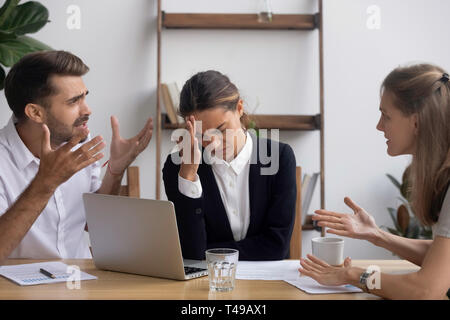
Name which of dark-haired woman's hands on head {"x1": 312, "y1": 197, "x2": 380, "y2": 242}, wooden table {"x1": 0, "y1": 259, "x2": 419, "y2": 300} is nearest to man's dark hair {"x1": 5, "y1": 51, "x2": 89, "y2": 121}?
wooden table {"x1": 0, "y1": 259, "x2": 419, "y2": 300}

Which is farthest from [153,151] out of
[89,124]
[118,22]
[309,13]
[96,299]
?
[96,299]

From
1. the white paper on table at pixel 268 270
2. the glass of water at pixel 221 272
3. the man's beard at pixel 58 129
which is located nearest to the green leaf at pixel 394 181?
the white paper on table at pixel 268 270

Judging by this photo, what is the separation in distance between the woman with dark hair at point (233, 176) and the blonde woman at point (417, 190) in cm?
37

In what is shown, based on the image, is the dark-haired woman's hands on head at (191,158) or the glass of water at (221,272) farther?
the dark-haired woman's hands on head at (191,158)

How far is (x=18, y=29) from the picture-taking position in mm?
2768

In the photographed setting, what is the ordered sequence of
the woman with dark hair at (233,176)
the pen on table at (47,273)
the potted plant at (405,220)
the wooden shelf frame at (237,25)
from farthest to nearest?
the wooden shelf frame at (237,25)
the potted plant at (405,220)
the woman with dark hair at (233,176)
the pen on table at (47,273)

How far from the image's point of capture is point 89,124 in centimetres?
312

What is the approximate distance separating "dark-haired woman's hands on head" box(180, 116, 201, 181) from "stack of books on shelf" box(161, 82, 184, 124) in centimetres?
140

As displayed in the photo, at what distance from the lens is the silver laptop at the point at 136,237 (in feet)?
4.14

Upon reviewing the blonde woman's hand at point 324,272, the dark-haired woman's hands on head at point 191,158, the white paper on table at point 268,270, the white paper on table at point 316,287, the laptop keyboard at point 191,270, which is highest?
the dark-haired woman's hands on head at point 191,158

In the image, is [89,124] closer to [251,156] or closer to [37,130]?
[37,130]

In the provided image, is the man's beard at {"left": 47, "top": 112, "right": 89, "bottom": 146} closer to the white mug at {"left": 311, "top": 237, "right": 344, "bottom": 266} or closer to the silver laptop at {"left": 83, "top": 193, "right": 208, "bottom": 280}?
the silver laptop at {"left": 83, "top": 193, "right": 208, "bottom": 280}

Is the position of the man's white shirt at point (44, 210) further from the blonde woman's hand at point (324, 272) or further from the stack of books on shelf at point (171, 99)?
the stack of books on shelf at point (171, 99)

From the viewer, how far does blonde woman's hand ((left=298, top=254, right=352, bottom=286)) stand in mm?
1194
